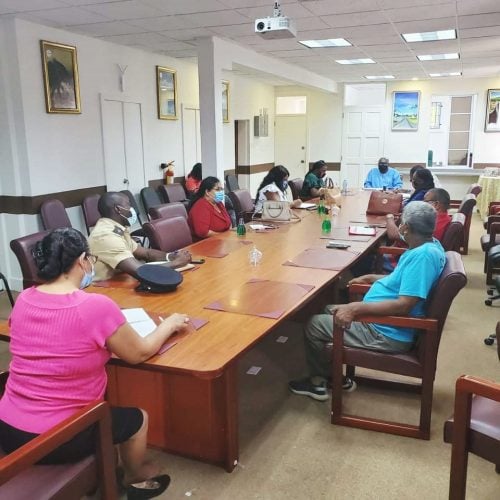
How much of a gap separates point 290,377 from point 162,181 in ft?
14.9

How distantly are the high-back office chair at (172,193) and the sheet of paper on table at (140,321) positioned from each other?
4.53 meters

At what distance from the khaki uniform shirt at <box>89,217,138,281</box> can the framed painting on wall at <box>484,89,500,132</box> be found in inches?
349

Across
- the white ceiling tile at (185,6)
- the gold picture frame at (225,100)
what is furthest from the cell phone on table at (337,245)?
the gold picture frame at (225,100)

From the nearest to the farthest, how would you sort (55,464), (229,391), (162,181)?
(55,464)
(229,391)
(162,181)

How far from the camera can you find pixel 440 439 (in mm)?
2438

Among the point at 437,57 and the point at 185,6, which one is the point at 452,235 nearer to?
the point at 185,6

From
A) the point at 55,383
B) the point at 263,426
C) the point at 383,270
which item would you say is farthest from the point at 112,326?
the point at 383,270

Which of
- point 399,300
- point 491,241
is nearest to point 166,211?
point 399,300

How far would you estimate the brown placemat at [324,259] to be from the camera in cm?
309

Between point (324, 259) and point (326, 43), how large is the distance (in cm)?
379

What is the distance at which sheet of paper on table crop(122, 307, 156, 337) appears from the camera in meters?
1.99

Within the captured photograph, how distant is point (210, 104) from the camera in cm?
577

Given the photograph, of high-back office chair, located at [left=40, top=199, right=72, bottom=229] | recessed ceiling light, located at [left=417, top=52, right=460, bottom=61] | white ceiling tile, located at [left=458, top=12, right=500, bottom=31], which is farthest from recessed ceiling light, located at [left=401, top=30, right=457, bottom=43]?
high-back office chair, located at [left=40, top=199, right=72, bottom=229]

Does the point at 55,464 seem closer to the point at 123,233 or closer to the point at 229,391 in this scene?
the point at 229,391
